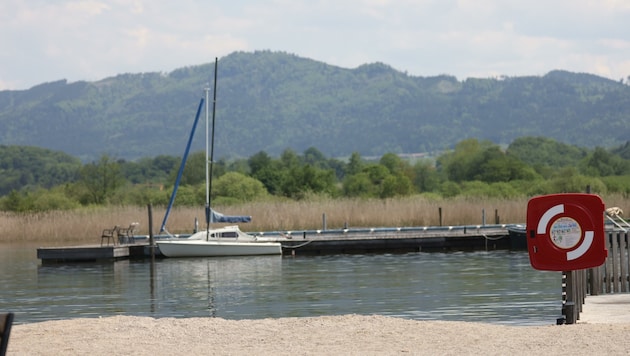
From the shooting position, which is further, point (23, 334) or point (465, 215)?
point (465, 215)

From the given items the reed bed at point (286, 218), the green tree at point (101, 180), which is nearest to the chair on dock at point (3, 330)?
the reed bed at point (286, 218)

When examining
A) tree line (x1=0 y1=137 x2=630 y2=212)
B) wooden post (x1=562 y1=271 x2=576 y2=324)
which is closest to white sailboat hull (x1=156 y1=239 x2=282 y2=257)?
tree line (x1=0 y1=137 x2=630 y2=212)

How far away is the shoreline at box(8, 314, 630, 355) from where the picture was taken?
13.3 meters

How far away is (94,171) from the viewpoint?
8144 centimetres

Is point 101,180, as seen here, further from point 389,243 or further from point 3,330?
point 3,330

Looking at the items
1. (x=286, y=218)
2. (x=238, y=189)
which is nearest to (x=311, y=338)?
(x=286, y=218)

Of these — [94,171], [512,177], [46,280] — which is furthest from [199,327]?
[512,177]

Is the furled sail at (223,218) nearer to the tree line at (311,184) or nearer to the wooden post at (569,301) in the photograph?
the tree line at (311,184)

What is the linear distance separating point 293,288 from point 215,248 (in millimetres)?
15892

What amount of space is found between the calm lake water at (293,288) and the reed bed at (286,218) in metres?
7.28

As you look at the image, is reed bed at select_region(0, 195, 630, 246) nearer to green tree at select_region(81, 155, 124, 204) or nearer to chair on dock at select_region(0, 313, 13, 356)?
green tree at select_region(81, 155, 124, 204)

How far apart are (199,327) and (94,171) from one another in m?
67.2

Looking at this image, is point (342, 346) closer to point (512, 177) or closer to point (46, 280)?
point (46, 280)

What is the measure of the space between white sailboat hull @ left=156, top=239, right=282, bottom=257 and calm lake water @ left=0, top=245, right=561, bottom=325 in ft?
2.20
